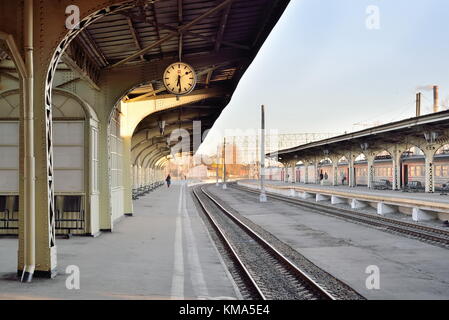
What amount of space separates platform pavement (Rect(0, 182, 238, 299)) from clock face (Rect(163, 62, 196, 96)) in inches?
165

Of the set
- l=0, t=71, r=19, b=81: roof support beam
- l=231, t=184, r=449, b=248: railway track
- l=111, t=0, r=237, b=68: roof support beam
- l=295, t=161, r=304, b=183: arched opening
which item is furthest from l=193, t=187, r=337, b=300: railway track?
l=295, t=161, r=304, b=183: arched opening

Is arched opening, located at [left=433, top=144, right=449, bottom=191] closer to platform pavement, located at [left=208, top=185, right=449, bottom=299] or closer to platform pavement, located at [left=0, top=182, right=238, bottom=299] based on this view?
platform pavement, located at [left=208, top=185, right=449, bottom=299]

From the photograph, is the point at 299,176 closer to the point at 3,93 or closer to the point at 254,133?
the point at 254,133

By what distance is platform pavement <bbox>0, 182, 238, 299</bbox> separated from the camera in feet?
21.7

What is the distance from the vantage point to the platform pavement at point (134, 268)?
6.61m

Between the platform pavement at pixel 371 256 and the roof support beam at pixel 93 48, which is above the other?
the roof support beam at pixel 93 48

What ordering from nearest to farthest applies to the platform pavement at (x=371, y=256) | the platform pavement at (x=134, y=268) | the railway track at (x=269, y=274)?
the platform pavement at (x=134, y=268)
the railway track at (x=269, y=274)
the platform pavement at (x=371, y=256)

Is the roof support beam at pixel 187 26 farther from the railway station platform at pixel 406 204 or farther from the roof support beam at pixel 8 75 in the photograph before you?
the railway station platform at pixel 406 204

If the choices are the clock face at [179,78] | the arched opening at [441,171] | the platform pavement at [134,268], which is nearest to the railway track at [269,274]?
the platform pavement at [134,268]

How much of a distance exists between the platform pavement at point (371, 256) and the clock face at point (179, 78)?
5.24 metres

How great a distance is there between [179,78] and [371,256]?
268 inches

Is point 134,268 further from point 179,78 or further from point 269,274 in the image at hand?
point 179,78

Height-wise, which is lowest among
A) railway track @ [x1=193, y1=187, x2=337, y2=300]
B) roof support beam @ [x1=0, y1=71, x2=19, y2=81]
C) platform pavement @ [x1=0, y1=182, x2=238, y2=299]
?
railway track @ [x1=193, y1=187, x2=337, y2=300]

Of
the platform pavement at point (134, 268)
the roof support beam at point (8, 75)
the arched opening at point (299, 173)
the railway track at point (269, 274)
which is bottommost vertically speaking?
the railway track at point (269, 274)
